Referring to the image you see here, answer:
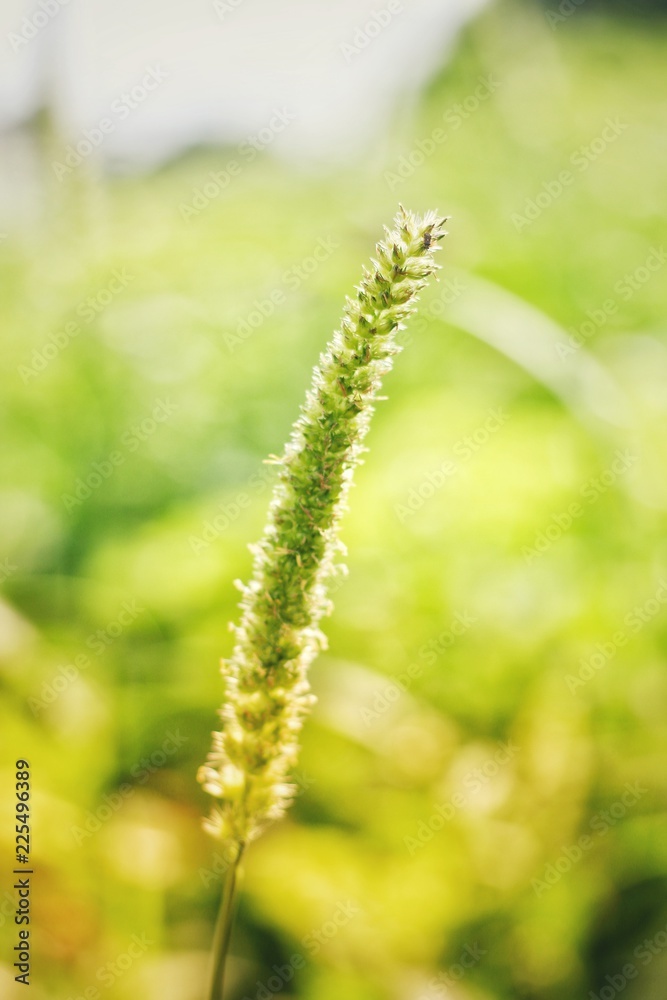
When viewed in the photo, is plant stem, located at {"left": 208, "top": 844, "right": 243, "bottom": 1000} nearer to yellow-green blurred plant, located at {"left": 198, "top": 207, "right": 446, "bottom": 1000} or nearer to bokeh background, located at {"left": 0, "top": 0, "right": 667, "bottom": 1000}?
yellow-green blurred plant, located at {"left": 198, "top": 207, "right": 446, "bottom": 1000}

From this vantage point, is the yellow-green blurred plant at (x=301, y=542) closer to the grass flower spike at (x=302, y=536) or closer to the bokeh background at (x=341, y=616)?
the grass flower spike at (x=302, y=536)

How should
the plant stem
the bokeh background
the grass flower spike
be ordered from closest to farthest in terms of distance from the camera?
the grass flower spike → the plant stem → the bokeh background

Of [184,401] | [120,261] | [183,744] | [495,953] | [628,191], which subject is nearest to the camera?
[495,953]

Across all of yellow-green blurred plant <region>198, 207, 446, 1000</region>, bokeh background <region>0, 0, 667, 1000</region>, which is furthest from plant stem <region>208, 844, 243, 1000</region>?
bokeh background <region>0, 0, 667, 1000</region>

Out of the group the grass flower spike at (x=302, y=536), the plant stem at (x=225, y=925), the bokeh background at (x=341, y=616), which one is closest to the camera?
the grass flower spike at (x=302, y=536)

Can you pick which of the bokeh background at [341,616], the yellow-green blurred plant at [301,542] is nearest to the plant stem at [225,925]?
the yellow-green blurred plant at [301,542]

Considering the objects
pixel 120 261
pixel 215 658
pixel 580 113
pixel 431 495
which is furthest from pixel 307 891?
pixel 580 113

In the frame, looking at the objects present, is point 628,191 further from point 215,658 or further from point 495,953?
point 495,953
